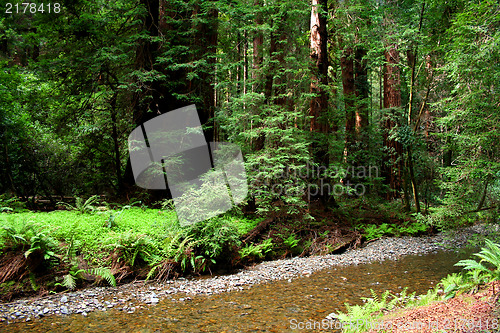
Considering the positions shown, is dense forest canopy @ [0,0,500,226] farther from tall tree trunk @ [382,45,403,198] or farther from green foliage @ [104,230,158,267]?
green foliage @ [104,230,158,267]

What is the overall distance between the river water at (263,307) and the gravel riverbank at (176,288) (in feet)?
0.76

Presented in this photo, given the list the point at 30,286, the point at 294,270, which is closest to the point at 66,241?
the point at 30,286

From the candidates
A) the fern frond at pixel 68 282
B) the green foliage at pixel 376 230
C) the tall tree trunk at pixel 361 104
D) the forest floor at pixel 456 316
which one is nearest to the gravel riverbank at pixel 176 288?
the fern frond at pixel 68 282

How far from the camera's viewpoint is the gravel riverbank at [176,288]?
4.80m

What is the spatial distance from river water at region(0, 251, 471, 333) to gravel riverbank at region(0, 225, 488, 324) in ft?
0.76

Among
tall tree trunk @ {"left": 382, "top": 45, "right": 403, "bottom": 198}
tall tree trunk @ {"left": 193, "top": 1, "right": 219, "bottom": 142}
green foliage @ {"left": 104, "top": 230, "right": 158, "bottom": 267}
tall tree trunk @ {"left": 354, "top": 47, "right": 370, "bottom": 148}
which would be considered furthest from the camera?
tall tree trunk @ {"left": 382, "top": 45, "right": 403, "bottom": 198}

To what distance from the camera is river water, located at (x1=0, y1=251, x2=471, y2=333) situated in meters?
4.28

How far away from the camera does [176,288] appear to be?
5871mm

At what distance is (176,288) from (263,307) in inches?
75.5

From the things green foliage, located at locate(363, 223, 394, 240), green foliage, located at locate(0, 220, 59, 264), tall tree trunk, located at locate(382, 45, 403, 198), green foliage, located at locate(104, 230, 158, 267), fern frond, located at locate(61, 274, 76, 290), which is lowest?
green foliage, located at locate(363, 223, 394, 240)

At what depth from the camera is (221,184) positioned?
7.69m

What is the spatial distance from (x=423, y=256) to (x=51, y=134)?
12.4 metres

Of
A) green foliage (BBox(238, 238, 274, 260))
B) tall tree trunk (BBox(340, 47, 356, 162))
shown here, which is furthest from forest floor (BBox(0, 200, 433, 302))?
tall tree trunk (BBox(340, 47, 356, 162))
